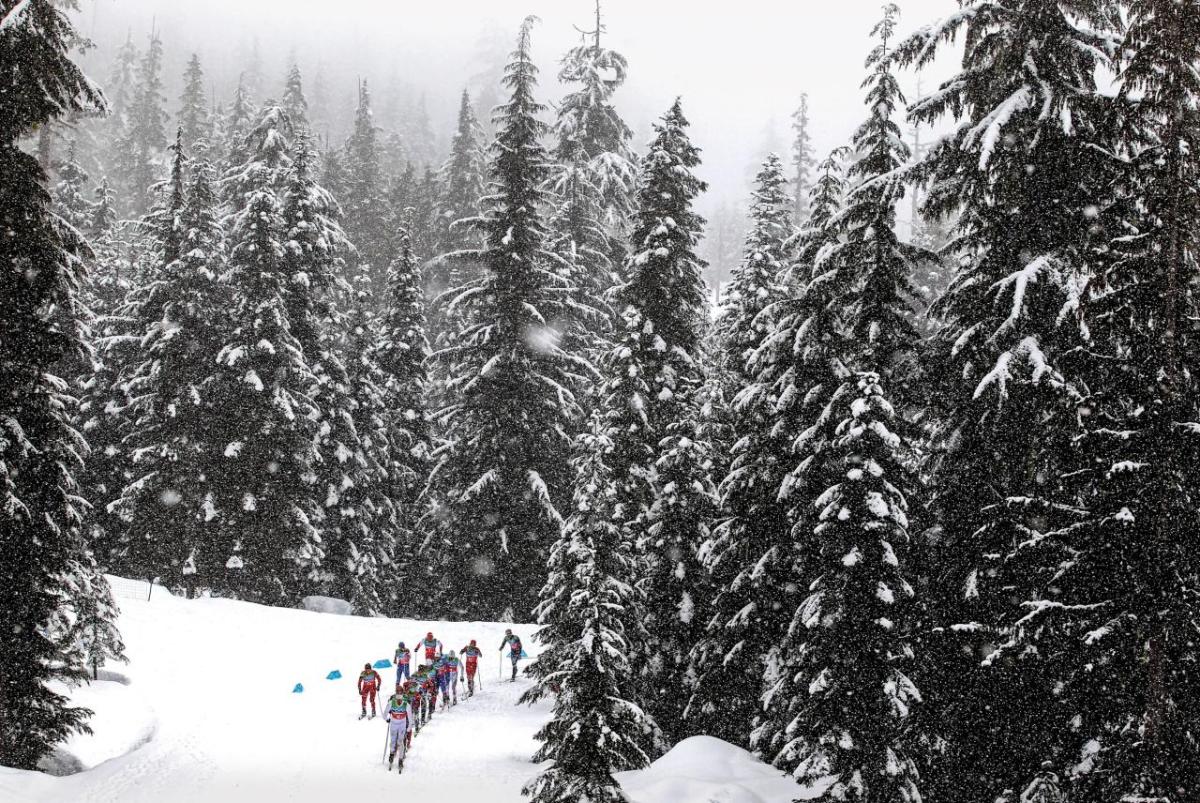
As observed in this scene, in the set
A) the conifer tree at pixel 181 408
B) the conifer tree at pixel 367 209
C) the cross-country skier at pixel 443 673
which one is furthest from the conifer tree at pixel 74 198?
the cross-country skier at pixel 443 673

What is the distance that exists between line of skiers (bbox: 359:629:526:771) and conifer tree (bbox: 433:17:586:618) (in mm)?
4126

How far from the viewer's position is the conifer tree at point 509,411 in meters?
27.7

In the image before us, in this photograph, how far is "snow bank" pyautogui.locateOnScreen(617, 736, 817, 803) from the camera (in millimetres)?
13500

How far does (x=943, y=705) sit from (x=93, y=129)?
101090 mm

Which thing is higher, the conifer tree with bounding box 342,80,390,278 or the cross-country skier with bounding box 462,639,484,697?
the conifer tree with bounding box 342,80,390,278

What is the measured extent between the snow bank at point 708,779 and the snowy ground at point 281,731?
0.04m

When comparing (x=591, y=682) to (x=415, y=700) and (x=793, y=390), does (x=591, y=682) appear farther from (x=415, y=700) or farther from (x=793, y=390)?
(x=415, y=700)

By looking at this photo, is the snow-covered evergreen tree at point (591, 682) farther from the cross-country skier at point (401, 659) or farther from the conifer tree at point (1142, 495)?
the cross-country skier at point (401, 659)

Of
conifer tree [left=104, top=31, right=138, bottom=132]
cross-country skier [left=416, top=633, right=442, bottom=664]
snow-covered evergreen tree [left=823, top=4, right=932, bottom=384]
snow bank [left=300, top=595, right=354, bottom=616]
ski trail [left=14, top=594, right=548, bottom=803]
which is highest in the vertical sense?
conifer tree [left=104, top=31, right=138, bottom=132]

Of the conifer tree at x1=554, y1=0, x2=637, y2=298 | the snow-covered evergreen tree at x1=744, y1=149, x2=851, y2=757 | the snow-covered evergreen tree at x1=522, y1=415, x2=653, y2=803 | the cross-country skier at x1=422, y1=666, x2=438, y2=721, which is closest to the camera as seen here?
the snow-covered evergreen tree at x1=522, y1=415, x2=653, y2=803

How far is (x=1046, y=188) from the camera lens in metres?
13.0

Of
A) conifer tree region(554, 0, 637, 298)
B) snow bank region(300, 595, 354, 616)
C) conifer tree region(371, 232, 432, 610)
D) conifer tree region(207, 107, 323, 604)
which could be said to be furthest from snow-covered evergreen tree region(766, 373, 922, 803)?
conifer tree region(371, 232, 432, 610)

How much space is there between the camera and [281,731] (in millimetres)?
19203

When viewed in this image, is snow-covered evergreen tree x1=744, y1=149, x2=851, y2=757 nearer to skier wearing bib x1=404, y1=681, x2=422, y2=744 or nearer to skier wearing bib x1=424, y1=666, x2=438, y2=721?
skier wearing bib x1=404, y1=681, x2=422, y2=744
